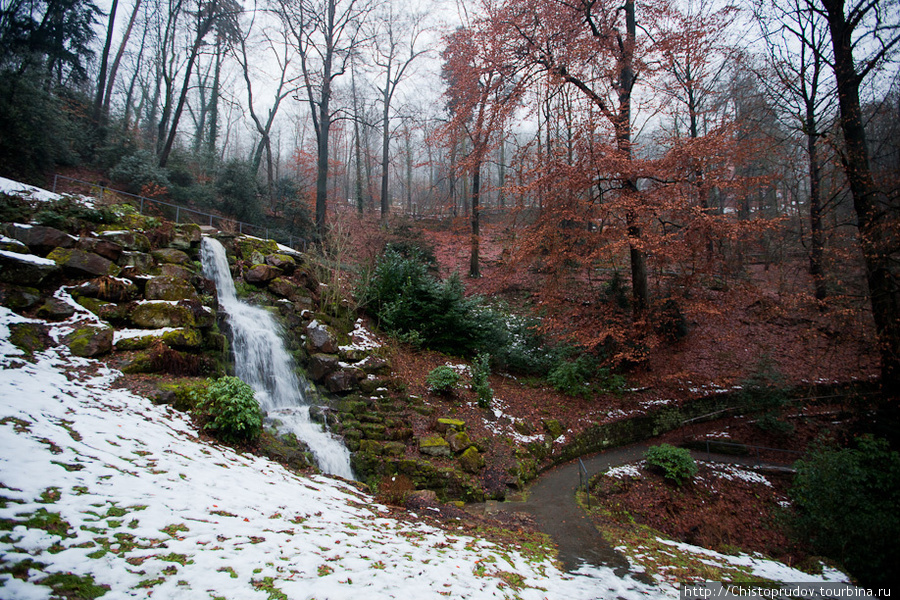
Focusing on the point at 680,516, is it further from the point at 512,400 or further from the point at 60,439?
the point at 60,439

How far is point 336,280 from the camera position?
10.8 metres

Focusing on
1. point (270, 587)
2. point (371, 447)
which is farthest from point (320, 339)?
point (270, 587)

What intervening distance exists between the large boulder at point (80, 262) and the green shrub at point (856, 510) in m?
13.0

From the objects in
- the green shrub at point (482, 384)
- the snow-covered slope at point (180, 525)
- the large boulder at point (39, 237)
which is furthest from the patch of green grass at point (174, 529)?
the large boulder at point (39, 237)

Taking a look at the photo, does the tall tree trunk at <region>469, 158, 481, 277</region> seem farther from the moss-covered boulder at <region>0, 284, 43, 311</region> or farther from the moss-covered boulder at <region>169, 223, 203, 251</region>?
the moss-covered boulder at <region>0, 284, 43, 311</region>

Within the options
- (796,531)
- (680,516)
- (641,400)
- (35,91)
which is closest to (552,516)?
(680,516)

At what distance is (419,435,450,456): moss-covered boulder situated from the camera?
757cm

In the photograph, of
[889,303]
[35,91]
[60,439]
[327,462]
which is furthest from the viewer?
[35,91]

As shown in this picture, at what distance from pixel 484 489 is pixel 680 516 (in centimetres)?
378

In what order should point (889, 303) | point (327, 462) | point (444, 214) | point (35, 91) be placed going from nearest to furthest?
point (327, 462) < point (889, 303) < point (35, 91) < point (444, 214)

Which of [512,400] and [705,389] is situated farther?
[705,389]

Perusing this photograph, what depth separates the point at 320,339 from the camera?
9.58 meters

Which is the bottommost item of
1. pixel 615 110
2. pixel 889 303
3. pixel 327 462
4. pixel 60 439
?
pixel 327 462

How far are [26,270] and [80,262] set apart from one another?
737 millimetres
